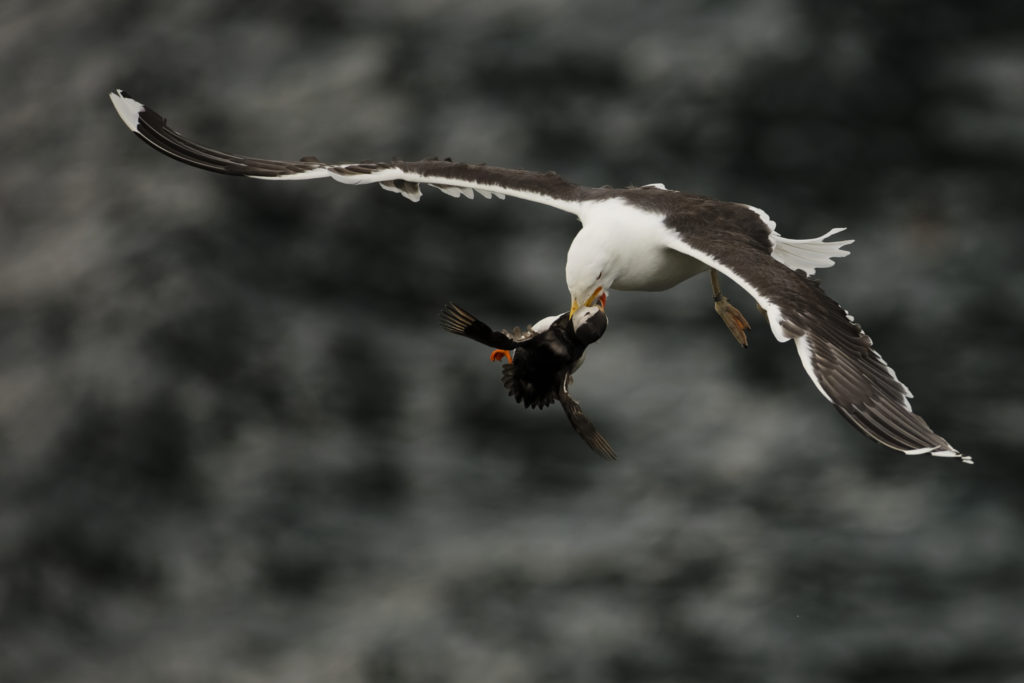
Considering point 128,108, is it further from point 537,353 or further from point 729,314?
point 729,314

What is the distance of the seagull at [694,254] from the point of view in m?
10.0

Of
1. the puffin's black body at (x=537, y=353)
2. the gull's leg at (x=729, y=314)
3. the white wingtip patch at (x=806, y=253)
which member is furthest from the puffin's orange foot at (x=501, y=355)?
the white wingtip patch at (x=806, y=253)

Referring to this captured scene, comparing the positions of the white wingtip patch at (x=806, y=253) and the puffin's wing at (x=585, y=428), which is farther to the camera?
the white wingtip patch at (x=806, y=253)

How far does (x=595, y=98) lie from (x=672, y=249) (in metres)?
14.7

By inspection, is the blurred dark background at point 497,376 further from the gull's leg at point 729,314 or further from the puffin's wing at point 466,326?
the puffin's wing at point 466,326

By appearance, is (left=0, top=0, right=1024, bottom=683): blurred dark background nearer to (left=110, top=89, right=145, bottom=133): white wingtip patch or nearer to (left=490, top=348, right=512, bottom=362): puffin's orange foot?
(left=110, top=89, right=145, bottom=133): white wingtip patch

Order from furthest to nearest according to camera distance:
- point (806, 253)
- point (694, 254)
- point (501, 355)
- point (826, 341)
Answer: point (806, 253) → point (694, 254) → point (501, 355) → point (826, 341)

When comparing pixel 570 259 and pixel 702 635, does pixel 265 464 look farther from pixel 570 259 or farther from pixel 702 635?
pixel 570 259

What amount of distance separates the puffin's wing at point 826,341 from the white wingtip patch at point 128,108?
580 cm

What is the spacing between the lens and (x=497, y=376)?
80.8 ft

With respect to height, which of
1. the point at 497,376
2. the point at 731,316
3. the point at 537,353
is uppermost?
the point at 497,376

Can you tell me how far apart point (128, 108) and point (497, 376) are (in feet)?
37.6

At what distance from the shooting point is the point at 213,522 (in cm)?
2295

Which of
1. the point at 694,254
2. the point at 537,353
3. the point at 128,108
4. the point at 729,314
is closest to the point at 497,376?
the point at 128,108
